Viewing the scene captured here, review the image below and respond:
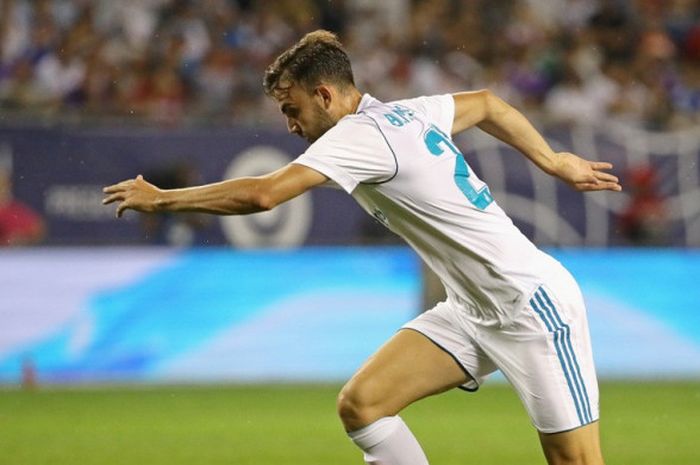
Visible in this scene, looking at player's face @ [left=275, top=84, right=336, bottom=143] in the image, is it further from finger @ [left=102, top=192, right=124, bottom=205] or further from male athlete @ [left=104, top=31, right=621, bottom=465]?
finger @ [left=102, top=192, right=124, bottom=205]

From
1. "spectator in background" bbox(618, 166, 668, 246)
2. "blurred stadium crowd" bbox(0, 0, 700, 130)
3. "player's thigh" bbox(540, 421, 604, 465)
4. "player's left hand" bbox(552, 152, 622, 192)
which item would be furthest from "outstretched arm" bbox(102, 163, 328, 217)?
"spectator in background" bbox(618, 166, 668, 246)

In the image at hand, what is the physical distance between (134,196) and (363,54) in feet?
37.7

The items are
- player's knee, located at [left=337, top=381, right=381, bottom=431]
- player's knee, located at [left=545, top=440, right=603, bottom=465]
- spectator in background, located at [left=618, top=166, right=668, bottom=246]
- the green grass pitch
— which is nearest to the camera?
player's knee, located at [left=545, top=440, right=603, bottom=465]

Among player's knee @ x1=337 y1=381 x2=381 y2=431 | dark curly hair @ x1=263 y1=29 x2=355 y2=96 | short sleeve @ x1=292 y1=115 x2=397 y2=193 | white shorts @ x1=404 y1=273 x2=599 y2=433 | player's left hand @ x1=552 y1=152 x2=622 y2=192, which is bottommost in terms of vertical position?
player's knee @ x1=337 y1=381 x2=381 y2=431

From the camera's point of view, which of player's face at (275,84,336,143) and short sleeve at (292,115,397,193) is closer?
short sleeve at (292,115,397,193)

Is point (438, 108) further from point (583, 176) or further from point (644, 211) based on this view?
point (644, 211)

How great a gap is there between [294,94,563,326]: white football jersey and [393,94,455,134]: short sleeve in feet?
0.18

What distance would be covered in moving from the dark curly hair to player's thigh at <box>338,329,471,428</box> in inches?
46.0

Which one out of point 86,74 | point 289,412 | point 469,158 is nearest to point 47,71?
point 86,74

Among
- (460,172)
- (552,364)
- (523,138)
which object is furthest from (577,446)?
(523,138)

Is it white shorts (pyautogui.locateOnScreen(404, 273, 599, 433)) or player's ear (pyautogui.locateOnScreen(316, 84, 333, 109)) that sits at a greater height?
player's ear (pyautogui.locateOnScreen(316, 84, 333, 109))

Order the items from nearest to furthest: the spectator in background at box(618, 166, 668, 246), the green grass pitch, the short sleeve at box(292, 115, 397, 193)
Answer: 1. the short sleeve at box(292, 115, 397, 193)
2. the green grass pitch
3. the spectator in background at box(618, 166, 668, 246)

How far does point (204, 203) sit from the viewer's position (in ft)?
17.7

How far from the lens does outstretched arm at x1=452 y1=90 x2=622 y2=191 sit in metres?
6.19
